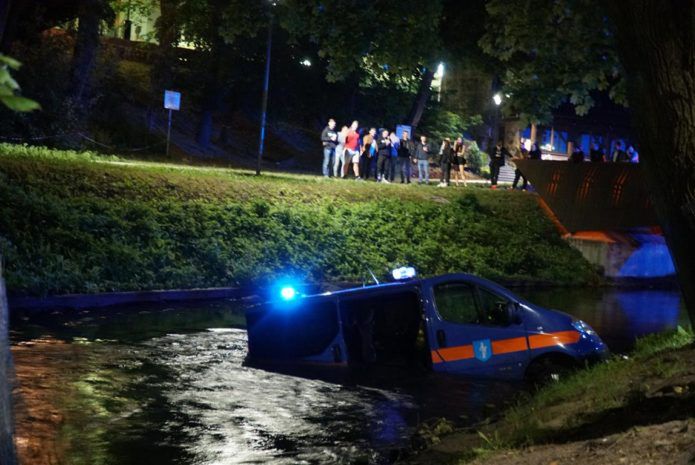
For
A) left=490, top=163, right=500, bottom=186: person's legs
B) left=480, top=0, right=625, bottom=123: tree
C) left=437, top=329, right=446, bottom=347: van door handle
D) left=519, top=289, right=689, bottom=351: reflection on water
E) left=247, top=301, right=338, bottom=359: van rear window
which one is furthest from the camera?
left=490, top=163, right=500, bottom=186: person's legs

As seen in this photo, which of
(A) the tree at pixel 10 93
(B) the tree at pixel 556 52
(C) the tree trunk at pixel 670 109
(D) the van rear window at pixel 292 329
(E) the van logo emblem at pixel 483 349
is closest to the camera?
(A) the tree at pixel 10 93

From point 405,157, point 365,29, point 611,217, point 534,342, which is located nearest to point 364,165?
point 405,157

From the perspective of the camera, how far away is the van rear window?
13.2 meters

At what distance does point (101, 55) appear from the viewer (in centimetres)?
4200

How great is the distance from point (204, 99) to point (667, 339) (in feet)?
120

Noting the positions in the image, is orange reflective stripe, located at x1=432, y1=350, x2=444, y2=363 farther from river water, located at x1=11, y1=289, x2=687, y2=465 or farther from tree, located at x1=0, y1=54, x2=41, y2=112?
tree, located at x1=0, y1=54, x2=41, y2=112

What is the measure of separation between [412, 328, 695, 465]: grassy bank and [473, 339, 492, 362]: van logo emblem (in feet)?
7.46

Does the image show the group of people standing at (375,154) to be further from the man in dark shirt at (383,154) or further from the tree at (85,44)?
the tree at (85,44)

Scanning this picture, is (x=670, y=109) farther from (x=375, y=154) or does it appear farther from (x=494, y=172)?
(x=494, y=172)

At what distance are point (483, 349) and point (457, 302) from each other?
73 cm

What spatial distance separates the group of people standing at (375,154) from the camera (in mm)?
35594

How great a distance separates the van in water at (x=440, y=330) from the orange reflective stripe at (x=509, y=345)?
12 millimetres

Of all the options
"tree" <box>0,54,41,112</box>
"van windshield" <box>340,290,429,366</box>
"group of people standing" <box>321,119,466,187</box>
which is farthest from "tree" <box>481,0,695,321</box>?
"group of people standing" <box>321,119,466,187</box>

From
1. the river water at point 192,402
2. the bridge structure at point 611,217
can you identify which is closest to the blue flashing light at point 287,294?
the river water at point 192,402
